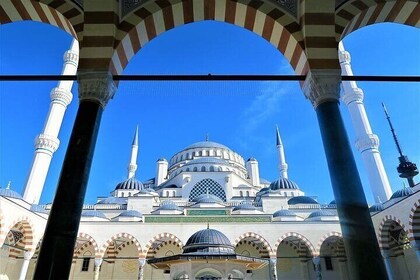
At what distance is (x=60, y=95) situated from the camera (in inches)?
714

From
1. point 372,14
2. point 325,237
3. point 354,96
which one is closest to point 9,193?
point 325,237

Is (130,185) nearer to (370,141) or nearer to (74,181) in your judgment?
(370,141)

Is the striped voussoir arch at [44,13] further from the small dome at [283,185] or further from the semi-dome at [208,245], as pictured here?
the small dome at [283,185]

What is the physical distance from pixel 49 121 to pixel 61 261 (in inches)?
687

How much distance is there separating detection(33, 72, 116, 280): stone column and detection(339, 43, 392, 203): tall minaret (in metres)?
17.9

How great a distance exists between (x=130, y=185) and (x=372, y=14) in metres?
24.5

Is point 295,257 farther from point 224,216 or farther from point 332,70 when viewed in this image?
point 332,70

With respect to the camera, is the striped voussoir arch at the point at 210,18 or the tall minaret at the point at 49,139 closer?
the striped voussoir arch at the point at 210,18

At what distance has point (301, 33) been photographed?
12.7 ft

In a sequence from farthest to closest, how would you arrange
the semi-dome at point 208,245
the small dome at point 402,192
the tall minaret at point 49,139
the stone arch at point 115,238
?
the tall minaret at point 49,139 → the stone arch at point 115,238 → the small dome at point 402,192 → the semi-dome at point 208,245

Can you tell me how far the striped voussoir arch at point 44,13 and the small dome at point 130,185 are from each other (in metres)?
22.9

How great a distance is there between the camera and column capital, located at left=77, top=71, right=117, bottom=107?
3414 mm

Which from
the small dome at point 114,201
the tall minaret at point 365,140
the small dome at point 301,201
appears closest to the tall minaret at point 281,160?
the small dome at point 301,201

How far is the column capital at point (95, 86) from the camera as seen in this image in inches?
134
